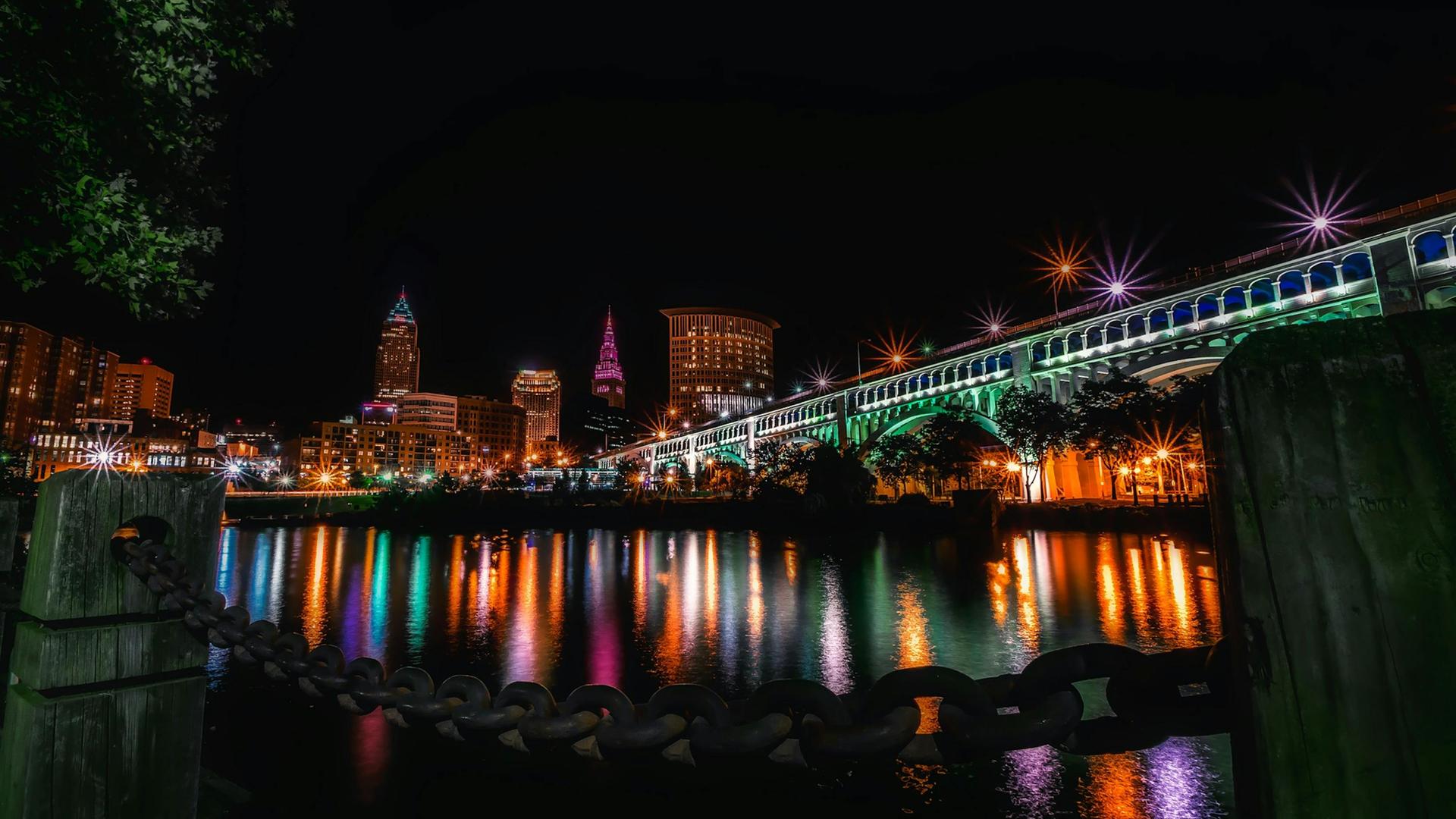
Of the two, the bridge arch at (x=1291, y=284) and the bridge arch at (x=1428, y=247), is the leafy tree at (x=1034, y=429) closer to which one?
the bridge arch at (x=1291, y=284)

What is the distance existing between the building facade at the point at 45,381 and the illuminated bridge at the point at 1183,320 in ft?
398

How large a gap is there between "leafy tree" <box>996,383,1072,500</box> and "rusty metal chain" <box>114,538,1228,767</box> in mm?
42401

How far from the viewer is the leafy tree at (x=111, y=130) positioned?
5121mm

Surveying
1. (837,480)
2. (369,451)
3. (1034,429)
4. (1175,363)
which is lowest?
(837,480)

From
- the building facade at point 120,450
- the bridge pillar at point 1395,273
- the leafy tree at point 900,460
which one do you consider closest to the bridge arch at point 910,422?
the leafy tree at point 900,460

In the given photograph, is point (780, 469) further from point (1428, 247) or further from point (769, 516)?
point (1428, 247)

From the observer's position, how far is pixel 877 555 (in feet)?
56.8

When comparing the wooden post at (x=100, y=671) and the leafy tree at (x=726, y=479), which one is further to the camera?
the leafy tree at (x=726, y=479)

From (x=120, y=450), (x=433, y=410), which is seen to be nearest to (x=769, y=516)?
(x=120, y=450)

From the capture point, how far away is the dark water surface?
3742 millimetres

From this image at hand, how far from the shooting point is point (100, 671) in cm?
226

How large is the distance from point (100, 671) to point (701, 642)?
19.5ft

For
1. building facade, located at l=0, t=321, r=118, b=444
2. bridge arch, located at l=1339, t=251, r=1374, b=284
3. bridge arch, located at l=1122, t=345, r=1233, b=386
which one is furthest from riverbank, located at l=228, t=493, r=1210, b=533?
building facade, located at l=0, t=321, r=118, b=444

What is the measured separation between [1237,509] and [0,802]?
385cm
